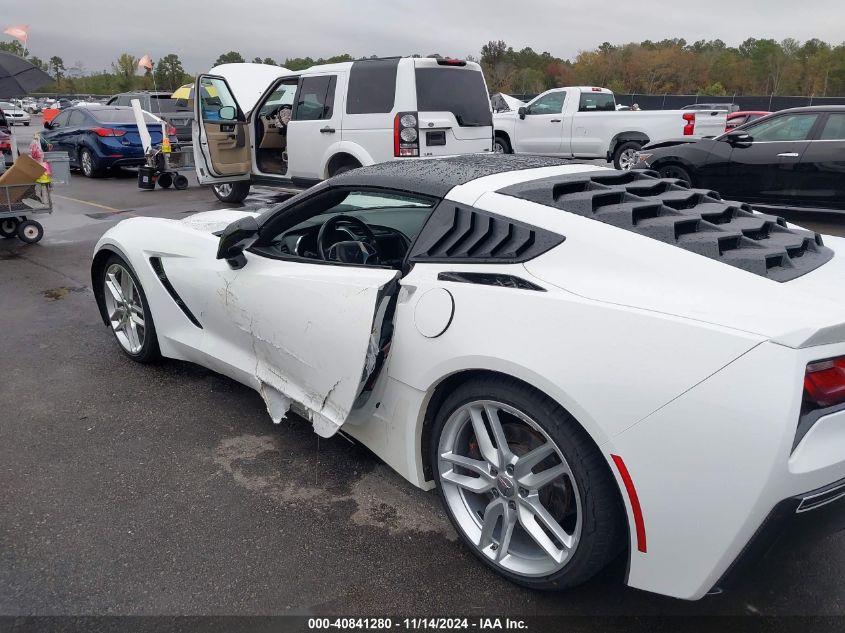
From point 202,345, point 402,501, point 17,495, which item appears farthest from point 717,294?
point 17,495

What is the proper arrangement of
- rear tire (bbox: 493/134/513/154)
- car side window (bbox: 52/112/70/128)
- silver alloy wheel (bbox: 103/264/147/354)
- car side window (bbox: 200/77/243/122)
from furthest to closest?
rear tire (bbox: 493/134/513/154), car side window (bbox: 52/112/70/128), car side window (bbox: 200/77/243/122), silver alloy wheel (bbox: 103/264/147/354)

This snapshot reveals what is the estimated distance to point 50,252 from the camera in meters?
7.79

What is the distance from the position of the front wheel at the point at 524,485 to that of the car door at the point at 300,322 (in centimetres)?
46

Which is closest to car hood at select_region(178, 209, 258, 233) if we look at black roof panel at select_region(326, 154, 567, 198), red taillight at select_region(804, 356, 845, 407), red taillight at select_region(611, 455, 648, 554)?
black roof panel at select_region(326, 154, 567, 198)

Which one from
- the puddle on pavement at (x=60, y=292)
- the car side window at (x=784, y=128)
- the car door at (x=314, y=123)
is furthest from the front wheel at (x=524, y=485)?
the car side window at (x=784, y=128)

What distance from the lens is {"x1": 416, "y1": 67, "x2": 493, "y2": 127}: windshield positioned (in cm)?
845

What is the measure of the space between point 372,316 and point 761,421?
139 cm

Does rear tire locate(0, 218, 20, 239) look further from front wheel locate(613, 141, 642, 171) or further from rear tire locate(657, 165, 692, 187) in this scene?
front wheel locate(613, 141, 642, 171)

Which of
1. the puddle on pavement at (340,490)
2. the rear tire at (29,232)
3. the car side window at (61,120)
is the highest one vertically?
the car side window at (61,120)

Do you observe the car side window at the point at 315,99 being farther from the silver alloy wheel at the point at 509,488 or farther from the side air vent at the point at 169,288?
the silver alloy wheel at the point at 509,488

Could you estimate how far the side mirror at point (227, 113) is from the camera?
10297 millimetres

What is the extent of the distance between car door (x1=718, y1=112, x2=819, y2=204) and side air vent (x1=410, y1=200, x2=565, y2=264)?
26.5 ft

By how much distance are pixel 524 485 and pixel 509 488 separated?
8 centimetres

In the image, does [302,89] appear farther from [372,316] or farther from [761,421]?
[761,421]
